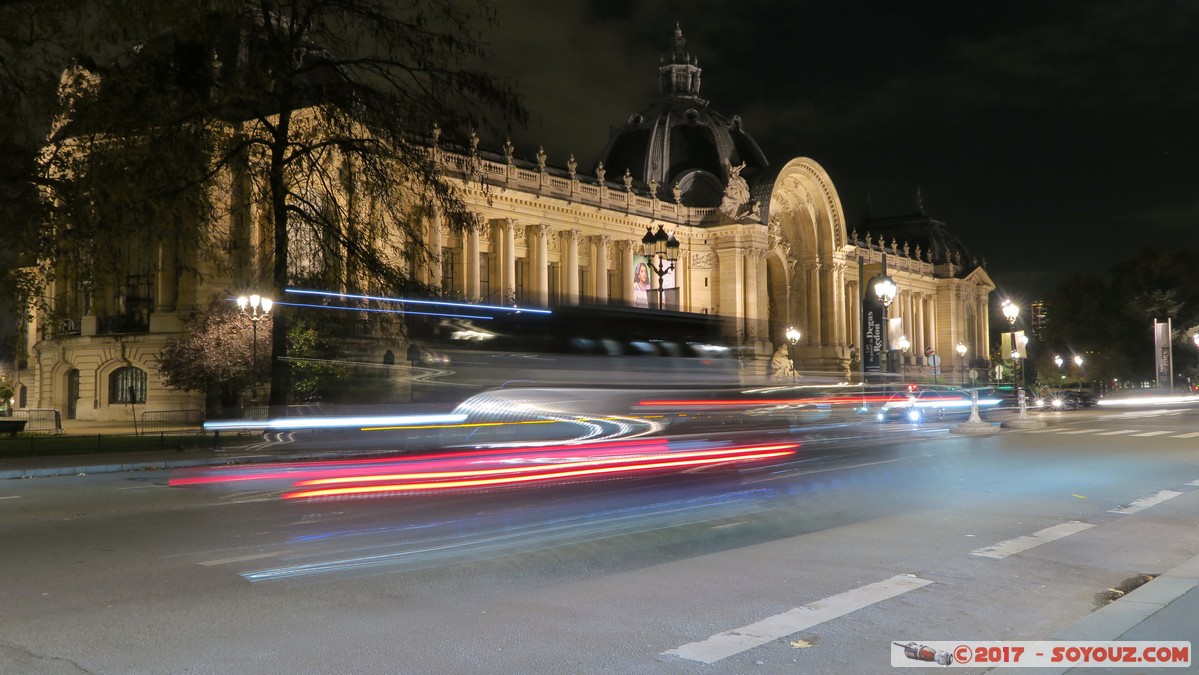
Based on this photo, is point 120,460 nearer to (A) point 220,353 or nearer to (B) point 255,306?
(B) point 255,306

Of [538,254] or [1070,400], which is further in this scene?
[538,254]

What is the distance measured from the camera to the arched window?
151 feet

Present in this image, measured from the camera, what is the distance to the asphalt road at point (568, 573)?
6.38m

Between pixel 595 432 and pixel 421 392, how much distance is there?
298 cm

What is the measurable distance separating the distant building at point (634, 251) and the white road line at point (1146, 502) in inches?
1228

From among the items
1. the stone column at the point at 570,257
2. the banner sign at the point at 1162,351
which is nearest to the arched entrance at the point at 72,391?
the stone column at the point at 570,257

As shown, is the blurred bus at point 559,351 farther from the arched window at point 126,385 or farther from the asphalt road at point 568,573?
the arched window at point 126,385

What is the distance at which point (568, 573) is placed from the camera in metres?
8.90

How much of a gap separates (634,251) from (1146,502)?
190ft

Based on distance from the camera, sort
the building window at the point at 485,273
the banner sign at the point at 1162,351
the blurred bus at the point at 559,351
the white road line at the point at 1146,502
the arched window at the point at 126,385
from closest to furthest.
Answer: the white road line at the point at 1146,502 → the blurred bus at the point at 559,351 → the arched window at the point at 126,385 → the building window at the point at 485,273 → the banner sign at the point at 1162,351

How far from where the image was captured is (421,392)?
16531 mm

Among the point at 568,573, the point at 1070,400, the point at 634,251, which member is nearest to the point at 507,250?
the point at 634,251

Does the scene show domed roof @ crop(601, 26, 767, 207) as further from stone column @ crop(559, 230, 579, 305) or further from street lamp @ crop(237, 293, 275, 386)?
street lamp @ crop(237, 293, 275, 386)

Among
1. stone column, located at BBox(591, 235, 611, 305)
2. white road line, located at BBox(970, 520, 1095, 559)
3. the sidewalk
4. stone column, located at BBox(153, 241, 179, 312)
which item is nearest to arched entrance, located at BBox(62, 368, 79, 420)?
stone column, located at BBox(153, 241, 179, 312)
